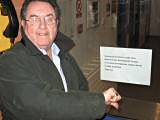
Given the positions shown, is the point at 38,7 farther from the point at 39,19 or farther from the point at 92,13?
the point at 92,13

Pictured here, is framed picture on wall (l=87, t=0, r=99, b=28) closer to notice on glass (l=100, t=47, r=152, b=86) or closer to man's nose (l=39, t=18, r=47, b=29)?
notice on glass (l=100, t=47, r=152, b=86)

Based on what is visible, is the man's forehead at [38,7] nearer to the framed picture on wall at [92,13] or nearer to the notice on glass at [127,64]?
the notice on glass at [127,64]

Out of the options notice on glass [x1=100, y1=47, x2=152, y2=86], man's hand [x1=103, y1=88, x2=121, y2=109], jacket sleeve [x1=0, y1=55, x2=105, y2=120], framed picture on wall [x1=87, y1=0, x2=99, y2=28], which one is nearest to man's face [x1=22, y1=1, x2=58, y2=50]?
jacket sleeve [x1=0, y1=55, x2=105, y2=120]

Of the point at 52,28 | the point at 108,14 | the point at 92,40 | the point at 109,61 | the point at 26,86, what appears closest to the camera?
the point at 26,86

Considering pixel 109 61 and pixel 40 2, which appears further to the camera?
pixel 109 61

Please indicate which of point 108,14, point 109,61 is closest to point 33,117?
point 109,61

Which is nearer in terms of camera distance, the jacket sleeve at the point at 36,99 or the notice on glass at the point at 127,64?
the jacket sleeve at the point at 36,99

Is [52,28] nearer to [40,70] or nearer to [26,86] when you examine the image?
[40,70]

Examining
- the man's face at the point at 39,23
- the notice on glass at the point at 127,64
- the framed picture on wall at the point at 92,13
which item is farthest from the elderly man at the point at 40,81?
the framed picture on wall at the point at 92,13

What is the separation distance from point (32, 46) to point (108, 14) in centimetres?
177

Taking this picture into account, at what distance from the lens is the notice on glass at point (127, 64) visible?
6.18 feet

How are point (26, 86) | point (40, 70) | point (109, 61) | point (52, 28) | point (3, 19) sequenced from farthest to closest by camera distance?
point (109, 61), point (3, 19), point (52, 28), point (40, 70), point (26, 86)

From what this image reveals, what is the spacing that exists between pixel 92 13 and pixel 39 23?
53.8 inches

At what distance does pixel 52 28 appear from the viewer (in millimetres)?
1279
